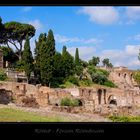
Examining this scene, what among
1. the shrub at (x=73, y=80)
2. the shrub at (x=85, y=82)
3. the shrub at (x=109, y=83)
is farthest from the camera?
the shrub at (x=109, y=83)

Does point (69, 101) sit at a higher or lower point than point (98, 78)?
lower

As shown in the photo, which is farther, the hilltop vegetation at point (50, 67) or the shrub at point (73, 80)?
the shrub at point (73, 80)

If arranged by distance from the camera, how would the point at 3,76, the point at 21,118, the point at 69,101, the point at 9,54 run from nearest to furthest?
the point at 21,118 < the point at 9,54 < the point at 69,101 < the point at 3,76

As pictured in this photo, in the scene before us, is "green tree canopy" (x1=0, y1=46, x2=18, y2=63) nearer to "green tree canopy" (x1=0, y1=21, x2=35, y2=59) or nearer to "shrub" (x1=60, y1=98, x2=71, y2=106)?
"green tree canopy" (x1=0, y1=21, x2=35, y2=59)

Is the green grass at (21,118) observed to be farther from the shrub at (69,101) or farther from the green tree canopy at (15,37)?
the shrub at (69,101)

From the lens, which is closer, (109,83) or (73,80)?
(73,80)

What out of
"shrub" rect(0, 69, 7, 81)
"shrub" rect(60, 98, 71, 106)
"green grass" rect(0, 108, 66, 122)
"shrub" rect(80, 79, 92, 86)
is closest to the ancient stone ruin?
"shrub" rect(60, 98, 71, 106)

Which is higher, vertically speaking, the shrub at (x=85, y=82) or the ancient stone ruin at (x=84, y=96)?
the shrub at (x=85, y=82)

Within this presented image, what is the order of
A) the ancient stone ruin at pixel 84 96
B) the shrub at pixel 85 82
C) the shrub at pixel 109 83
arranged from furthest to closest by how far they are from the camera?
the shrub at pixel 109 83 < the shrub at pixel 85 82 < the ancient stone ruin at pixel 84 96

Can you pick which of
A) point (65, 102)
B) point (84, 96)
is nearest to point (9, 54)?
point (65, 102)

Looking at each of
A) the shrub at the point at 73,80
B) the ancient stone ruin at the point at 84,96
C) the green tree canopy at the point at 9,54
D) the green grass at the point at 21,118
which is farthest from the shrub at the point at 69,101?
the green grass at the point at 21,118

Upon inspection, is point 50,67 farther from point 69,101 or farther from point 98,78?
point 98,78

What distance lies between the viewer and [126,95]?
82.4 feet
